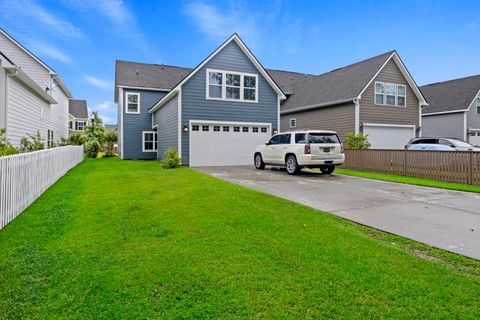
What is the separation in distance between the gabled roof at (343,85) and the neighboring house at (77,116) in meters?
36.3

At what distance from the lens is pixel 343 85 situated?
21.0 metres

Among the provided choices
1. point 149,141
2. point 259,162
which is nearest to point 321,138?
point 259,162

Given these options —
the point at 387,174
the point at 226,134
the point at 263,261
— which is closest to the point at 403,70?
the point at 387,174

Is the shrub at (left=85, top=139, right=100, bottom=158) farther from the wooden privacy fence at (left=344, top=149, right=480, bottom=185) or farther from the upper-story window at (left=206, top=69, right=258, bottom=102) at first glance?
the wooden privacy fence at (left=344, top=149, right=480, bottom=185)

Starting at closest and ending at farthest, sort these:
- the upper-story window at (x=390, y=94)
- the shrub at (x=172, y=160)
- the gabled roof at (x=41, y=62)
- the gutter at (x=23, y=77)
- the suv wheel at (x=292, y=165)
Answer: the gutter at (x=23, y=77), the suv wheel at (x=292, y=165), the shrub at (x=172, y=160), the gabled roof at (x=41, y=62), the upper-story window at (x=390, y=94)

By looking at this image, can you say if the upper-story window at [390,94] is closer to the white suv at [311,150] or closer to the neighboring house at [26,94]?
the white suv at [311,150]

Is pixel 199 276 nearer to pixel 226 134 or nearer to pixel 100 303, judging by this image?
pixel 100 303

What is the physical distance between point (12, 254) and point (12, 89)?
11157 millimetres

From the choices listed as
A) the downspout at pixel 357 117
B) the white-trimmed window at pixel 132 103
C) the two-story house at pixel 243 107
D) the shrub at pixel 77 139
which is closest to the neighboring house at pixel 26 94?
the shrub at pixel 77 139

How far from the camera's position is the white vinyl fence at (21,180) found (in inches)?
205

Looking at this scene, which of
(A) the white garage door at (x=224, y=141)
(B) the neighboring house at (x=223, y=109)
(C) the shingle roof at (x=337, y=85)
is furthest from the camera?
(C) the shingle roof at (x=337, y=85)

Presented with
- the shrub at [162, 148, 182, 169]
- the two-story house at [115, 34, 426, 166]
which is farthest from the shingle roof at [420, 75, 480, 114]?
the shrub at [162, 148, 182, 169]

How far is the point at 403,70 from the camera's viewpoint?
20.4 metres

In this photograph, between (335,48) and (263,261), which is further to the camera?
(335,48)
